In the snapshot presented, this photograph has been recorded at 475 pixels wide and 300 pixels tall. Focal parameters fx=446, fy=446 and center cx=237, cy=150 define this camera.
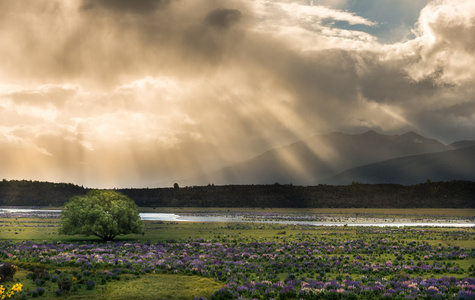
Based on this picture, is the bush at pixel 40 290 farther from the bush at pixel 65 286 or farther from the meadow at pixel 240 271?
the bush at pixel 65 286

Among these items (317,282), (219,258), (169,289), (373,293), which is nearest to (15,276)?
(169,289)

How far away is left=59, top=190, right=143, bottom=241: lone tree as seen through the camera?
189 ft

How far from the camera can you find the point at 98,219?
57875mm

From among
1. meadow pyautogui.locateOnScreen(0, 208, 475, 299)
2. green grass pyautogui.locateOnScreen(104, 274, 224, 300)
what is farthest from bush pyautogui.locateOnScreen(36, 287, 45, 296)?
green grass pyautogui.locateOnScreen(104, 274, 224, 300)

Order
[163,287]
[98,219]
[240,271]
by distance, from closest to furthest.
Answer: [163,287] → [240,271] → [98,219]

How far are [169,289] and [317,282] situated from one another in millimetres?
10224

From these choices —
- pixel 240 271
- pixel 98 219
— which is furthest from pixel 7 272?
pixel 98 219

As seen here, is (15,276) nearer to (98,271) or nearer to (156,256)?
(98,271)

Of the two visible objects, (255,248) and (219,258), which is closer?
(219,258)

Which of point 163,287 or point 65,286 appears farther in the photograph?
point 163,287

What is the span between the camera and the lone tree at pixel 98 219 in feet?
189

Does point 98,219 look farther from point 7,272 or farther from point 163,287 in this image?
point 163,287

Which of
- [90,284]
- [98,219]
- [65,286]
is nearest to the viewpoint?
[65,286]

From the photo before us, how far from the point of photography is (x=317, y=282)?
30078 millimetres
